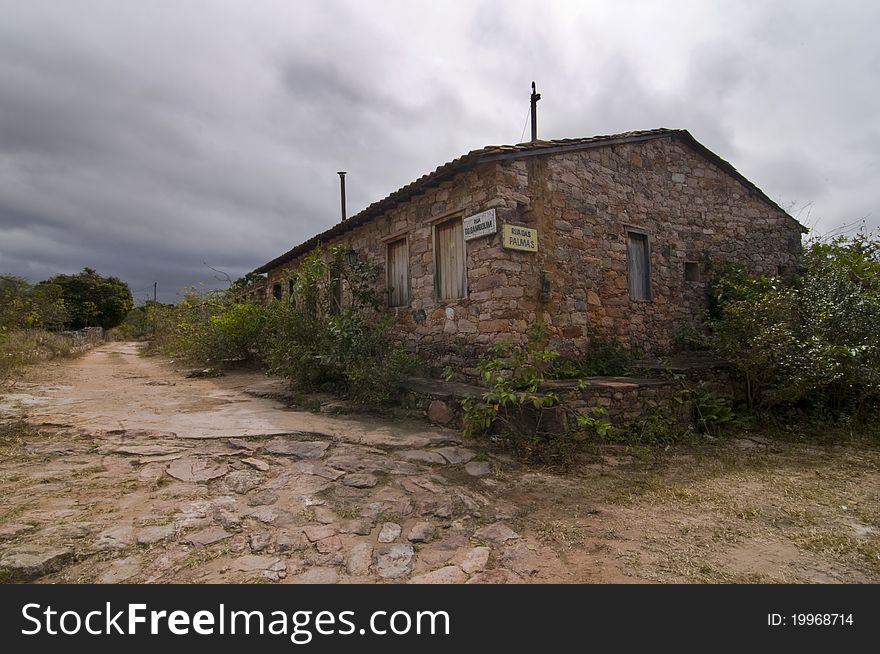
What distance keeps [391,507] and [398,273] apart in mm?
5204

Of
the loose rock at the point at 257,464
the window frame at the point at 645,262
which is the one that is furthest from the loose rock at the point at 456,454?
the window frame at the point at 645,262

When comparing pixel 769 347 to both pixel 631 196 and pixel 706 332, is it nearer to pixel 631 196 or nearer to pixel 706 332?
pixel 706 332

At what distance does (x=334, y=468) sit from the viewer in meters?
3.83

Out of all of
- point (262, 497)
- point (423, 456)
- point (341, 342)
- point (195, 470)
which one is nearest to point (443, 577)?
point (262, 497)

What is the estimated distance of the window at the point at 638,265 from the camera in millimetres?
7180

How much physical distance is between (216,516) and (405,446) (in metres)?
1.96

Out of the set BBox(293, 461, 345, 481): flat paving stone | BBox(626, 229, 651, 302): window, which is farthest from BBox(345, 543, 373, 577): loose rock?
BBox(626, 229, 651, 302): window

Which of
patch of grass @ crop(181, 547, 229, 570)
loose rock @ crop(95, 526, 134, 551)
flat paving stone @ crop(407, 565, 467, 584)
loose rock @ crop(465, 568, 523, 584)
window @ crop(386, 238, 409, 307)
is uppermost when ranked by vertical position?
window @ crop(386, 238, 409, 307)

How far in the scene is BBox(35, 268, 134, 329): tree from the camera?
26.2 metres

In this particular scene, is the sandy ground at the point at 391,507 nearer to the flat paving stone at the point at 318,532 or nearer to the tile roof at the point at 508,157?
the flat paving stone at the point at 318,532

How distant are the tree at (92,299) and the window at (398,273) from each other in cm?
2609

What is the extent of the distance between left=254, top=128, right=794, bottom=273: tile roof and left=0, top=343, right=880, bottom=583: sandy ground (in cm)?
354

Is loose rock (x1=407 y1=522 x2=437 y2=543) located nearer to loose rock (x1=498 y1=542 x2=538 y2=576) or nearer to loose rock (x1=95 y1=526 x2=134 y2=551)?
loose rock (x1=498 y1=542 x2=538 y2=576)

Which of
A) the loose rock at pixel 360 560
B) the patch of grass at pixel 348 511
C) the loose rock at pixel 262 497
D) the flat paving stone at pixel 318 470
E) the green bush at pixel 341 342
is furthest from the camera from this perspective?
the green bush at pixel 341 342
